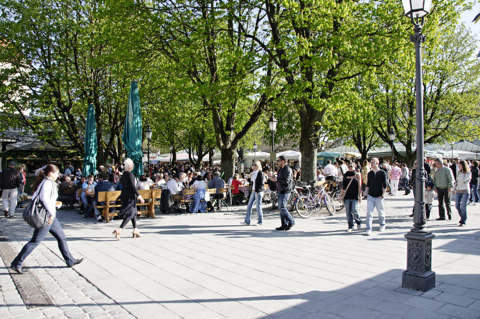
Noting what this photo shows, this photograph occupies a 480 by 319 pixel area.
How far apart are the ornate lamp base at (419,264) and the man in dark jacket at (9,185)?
11.8 m

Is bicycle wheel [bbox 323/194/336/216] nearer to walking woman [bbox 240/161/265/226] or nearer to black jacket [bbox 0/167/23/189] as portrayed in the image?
walking woman [bbox 240/161/265/226]

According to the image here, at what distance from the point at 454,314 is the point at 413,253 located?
93cm

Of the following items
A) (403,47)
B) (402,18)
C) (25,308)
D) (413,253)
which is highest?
(402,18)

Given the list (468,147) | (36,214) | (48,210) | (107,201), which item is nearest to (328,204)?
(107,201)

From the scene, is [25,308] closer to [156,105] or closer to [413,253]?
[413,253]

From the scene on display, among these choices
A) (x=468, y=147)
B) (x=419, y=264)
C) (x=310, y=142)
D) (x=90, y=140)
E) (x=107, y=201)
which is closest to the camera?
(x=419, y=264)

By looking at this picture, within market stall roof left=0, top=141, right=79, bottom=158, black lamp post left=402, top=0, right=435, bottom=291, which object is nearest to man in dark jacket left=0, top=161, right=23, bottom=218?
market stall roof left=0, top=141, right=79, bottom=158

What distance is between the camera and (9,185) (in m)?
11.4

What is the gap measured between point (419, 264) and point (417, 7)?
353 cm

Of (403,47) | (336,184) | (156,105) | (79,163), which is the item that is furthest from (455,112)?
(79,163)

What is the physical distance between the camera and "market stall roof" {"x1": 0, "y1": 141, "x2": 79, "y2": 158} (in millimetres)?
21547

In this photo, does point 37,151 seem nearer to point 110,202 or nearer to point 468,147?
point 110,202

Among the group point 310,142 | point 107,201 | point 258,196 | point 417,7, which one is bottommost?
point 107,201

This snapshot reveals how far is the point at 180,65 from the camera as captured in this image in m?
13.4
